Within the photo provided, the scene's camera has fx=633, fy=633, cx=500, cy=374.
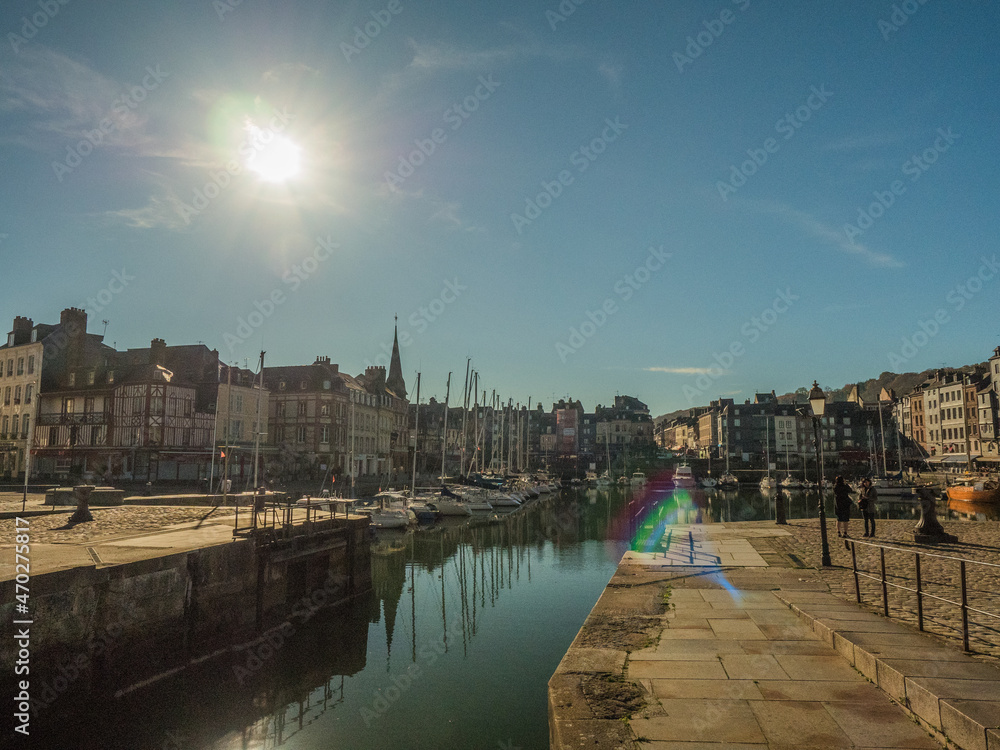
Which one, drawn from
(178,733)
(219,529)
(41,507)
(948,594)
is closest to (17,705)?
(178,733)

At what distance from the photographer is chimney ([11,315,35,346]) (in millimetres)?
52781

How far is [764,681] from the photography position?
7.10 m

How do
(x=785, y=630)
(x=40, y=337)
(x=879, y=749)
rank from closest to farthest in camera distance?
(x=879, y=749), (x=785, y=630), (x=40, y=337)

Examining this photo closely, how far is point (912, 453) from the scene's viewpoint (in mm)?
99125

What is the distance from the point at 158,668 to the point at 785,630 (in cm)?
1128

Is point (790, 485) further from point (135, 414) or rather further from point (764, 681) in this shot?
point (764, 681)

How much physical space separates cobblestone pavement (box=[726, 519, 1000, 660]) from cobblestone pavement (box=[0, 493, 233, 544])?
16836 mm

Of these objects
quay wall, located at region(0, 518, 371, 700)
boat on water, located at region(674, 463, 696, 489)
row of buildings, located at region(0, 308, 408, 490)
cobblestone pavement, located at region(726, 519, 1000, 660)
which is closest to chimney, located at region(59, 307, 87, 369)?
row of buildings, located at region(0, 308, 408, 490)

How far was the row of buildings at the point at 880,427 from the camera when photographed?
8256 centimetres

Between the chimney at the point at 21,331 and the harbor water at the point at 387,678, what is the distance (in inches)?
1773

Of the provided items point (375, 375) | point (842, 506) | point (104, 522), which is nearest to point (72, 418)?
point (104, 522)

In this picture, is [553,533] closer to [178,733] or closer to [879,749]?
[178,733]

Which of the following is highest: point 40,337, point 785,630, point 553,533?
point 40,337

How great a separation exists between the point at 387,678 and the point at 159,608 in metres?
4.89
